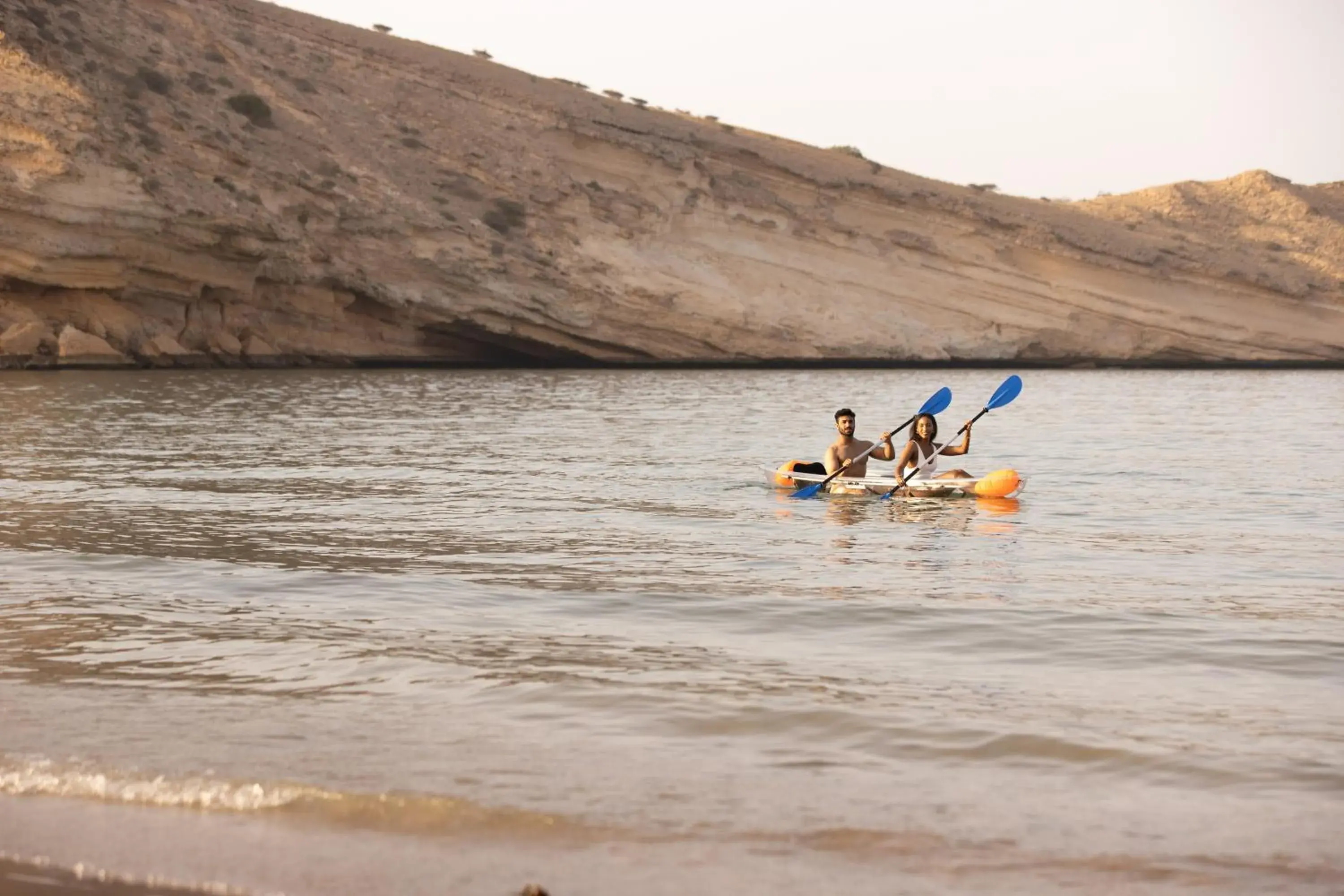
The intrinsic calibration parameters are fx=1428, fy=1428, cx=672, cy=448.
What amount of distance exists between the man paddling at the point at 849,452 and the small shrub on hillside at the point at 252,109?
29.9 m

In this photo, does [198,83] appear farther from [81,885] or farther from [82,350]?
[81,885]

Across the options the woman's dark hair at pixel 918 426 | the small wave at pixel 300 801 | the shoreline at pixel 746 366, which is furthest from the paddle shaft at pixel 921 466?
the shoreline at pixel 746 366

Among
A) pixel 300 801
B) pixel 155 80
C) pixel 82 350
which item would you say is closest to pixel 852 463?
pixel 300 801

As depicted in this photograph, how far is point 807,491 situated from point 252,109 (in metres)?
30.8

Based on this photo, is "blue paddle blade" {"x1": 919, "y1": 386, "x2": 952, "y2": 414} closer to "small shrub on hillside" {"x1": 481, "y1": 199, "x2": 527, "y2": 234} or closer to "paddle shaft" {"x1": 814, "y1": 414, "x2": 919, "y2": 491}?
"paddle shaft" {"x1": 814, "y1": 414, "x2": 919, "y2": 491}

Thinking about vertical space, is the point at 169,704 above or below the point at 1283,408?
below

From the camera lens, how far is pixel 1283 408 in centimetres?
2797

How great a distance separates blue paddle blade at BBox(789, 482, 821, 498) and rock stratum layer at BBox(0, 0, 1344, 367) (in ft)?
76.2

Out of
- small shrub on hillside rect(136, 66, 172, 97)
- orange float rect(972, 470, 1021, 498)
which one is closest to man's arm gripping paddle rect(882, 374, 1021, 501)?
orange float rect(972, 470, 1021, 498)

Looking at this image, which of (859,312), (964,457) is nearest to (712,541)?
(964,457)

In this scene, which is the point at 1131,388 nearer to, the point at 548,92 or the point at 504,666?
the point at 548,92

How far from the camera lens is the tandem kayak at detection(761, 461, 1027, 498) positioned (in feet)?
42.7

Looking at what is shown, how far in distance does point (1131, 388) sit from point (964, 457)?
62.2 ft

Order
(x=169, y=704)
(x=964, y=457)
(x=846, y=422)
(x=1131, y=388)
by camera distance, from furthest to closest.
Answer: (x=1131, y=388) → (x=964, y=457) → (x=846, y=422) → (x=169, y=704)
